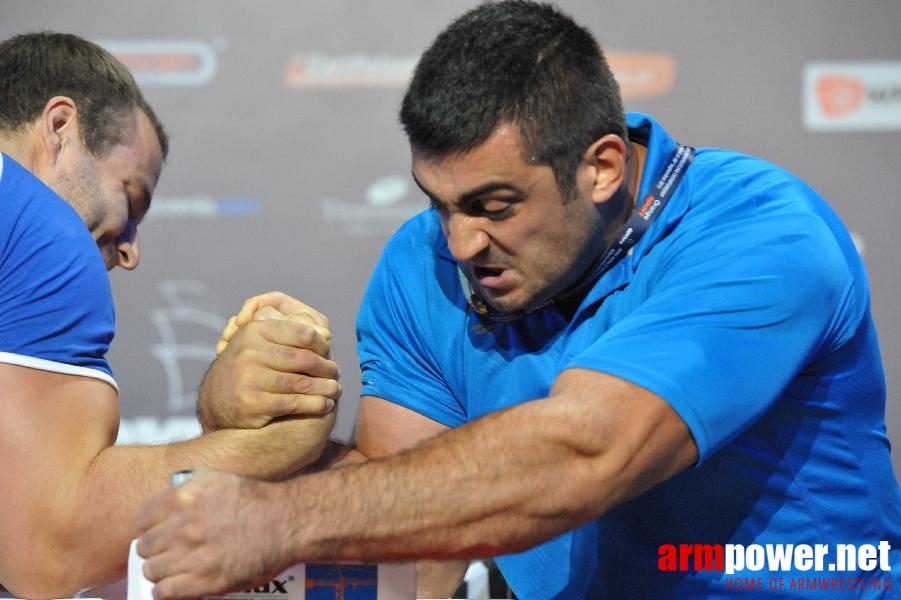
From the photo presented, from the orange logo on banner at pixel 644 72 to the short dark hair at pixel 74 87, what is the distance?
2.40 metres

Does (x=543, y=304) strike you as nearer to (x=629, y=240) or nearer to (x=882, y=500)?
(x=629, y=240)

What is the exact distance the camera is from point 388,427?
5.84 ft

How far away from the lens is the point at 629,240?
1521 mm

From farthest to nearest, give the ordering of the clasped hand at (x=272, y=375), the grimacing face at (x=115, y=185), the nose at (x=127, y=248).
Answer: the nose at (x=127, y=248) < the grimacing face at (x=115, y=185) < the clasped hand at (x=272, y=375)

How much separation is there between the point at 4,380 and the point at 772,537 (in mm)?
1087

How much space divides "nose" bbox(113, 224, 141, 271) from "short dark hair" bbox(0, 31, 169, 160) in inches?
7.0

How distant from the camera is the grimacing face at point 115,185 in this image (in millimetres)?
1913

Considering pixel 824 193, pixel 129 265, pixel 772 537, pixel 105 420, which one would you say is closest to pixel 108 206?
pixel 129 265

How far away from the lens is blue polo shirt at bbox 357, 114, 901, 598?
1.25 meters

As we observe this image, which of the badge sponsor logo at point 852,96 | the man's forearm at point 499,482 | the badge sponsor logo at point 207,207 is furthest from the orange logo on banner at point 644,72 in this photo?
the man's forearm at point 499,482

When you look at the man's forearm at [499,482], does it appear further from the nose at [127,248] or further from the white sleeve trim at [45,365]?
the nose at [127,248]

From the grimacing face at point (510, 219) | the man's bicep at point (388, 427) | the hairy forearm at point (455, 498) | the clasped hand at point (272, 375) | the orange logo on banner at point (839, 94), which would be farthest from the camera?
the orange logo on banner at point (839, 94)

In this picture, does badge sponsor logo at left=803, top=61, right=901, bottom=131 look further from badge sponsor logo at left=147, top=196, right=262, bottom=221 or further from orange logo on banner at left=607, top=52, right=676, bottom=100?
badge sponsor logo at left=147, top=196, right=262, bottom=221
